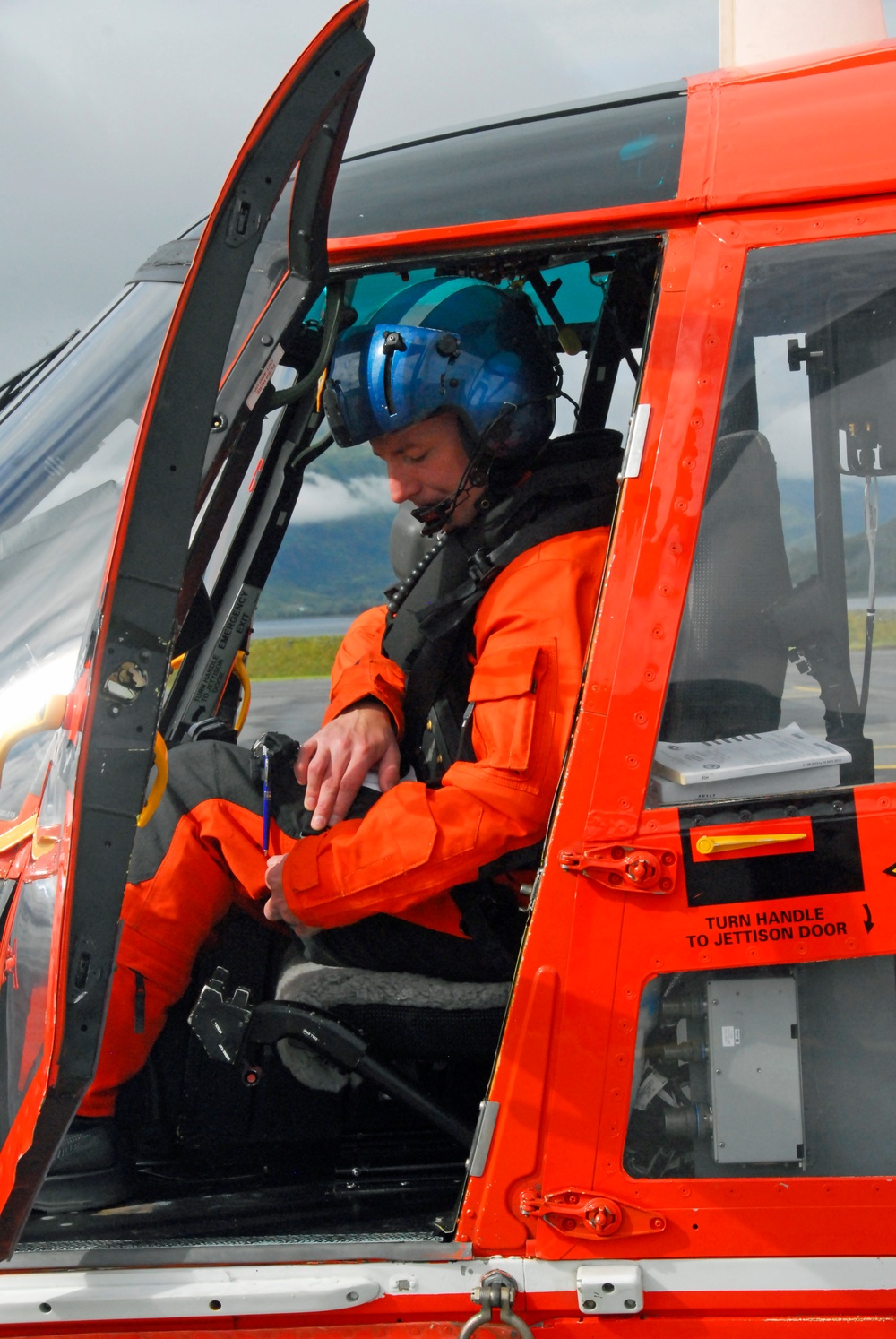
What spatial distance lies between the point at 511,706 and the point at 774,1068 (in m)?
0.66

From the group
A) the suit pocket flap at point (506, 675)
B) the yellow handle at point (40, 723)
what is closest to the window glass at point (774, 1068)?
the suit pocket flap at point (506, 675)

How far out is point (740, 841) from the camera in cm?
150

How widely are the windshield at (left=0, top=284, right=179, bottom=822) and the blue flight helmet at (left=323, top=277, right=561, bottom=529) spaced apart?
0.35 metres

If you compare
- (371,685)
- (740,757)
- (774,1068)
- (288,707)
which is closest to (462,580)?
(371,685)

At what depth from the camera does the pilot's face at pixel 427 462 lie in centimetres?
201

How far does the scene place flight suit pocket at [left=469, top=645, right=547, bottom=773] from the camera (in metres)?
1.63

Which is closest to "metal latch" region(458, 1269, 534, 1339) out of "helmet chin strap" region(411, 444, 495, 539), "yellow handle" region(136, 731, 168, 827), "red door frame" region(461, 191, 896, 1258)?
"red door frame" region(461, 191, 896, 1258)

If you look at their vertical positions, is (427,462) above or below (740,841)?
above

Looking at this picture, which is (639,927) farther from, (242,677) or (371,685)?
(242,677)

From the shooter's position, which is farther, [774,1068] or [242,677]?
[242,677]

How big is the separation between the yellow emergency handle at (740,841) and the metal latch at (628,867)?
46 millimetres

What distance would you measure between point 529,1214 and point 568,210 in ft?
4.84

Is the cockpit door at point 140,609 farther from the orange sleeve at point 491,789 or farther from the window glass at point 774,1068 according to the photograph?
the window glass at point 774,1068

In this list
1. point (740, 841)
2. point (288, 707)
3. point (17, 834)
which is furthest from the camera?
point (288, 707)
